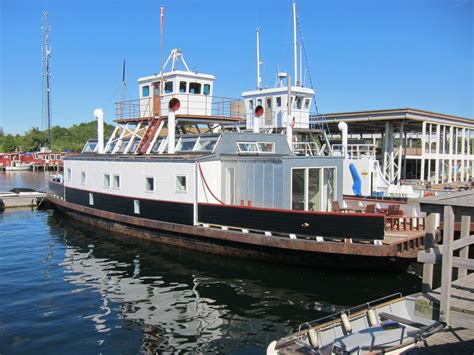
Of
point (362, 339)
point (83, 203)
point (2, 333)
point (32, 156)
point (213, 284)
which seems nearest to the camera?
point (362, 339)

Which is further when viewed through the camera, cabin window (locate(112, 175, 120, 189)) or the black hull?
cabin window (locate(112, 175, 120, 189))

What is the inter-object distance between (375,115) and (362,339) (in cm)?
2843

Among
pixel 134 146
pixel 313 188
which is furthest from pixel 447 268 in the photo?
pixel 134 146

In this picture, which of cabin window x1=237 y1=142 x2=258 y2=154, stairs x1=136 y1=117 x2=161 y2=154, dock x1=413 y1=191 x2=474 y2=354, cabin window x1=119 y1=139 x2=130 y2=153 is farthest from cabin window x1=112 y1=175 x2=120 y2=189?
dock x1=413 y1=191 x2=474 y2=354

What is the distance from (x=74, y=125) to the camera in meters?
138

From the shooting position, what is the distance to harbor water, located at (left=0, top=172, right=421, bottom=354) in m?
9.53

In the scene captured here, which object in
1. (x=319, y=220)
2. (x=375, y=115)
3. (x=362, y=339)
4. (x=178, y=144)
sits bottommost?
(x=362, y=339)

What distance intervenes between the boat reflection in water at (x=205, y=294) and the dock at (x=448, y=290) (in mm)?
3403

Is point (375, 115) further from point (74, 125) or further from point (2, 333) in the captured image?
point (74, 125)

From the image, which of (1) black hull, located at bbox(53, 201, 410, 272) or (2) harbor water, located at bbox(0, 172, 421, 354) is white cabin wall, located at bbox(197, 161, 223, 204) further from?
(2) harbor water, located at bbox(0, 172, 421, 354)

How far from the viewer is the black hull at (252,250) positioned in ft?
43.6

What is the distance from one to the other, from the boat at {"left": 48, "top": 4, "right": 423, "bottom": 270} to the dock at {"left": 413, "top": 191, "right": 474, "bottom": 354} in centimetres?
450

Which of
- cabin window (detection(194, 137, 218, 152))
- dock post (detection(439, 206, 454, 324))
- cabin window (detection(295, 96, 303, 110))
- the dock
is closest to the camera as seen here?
the dock

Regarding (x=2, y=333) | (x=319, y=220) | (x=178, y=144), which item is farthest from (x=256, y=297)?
(x=178, y=144)
